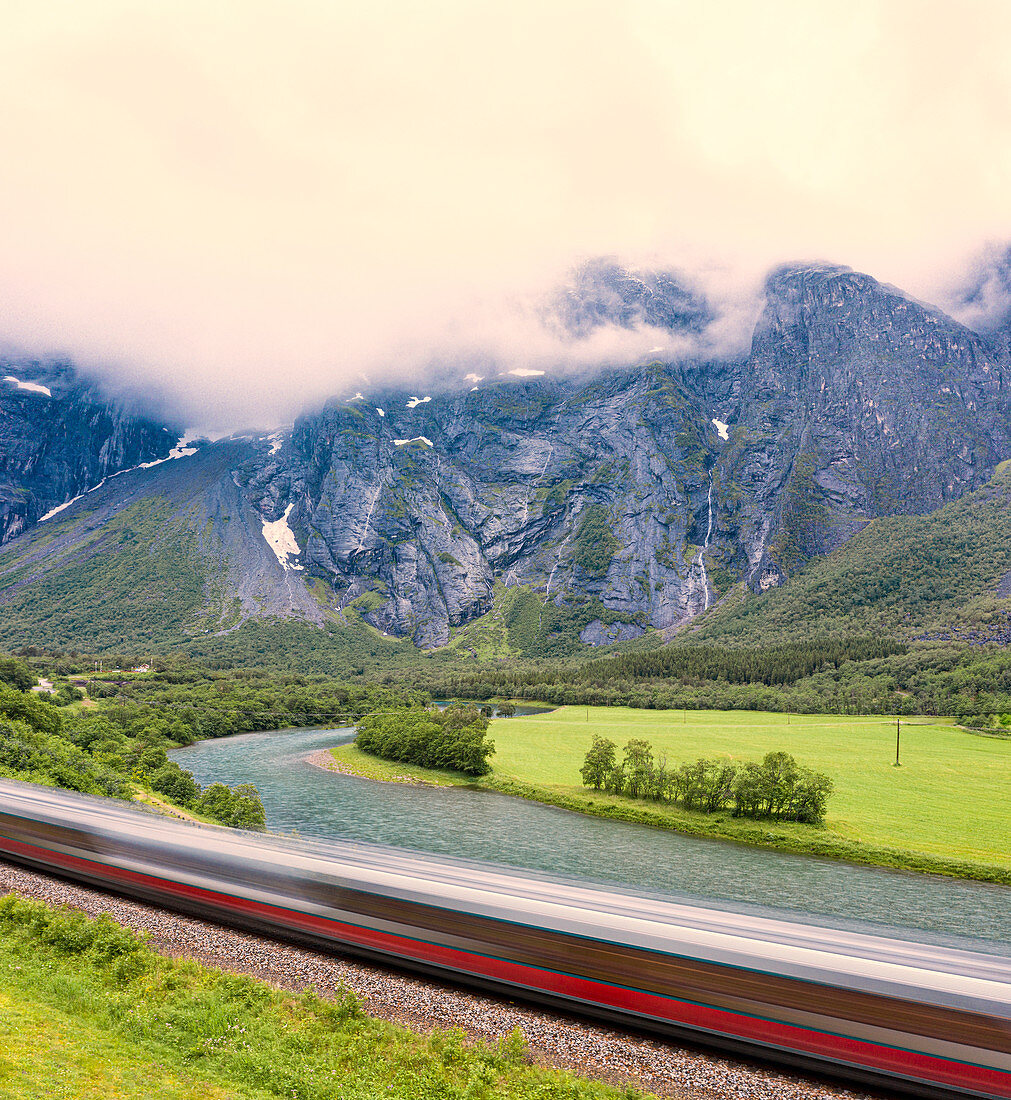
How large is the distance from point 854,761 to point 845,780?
26.0 feet

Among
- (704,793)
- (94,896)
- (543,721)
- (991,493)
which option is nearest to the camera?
(94,896)

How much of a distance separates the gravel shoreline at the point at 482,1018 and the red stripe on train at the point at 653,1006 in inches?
15.3

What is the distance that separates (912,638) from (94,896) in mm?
145695

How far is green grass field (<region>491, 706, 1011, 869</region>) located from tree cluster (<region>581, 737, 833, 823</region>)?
1.23 m

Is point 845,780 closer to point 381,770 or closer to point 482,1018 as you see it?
point 381,770

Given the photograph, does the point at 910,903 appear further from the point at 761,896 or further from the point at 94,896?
the point at 94,896

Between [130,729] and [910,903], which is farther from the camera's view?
[130,729]

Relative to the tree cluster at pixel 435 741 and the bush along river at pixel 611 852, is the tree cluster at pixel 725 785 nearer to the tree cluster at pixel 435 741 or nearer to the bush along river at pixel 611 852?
the bush along river at pixel 611 852

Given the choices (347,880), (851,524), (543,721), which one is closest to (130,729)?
(543,721)

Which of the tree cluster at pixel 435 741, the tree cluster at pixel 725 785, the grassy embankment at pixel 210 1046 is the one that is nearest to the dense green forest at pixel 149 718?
the tree cluster at pixel 435 741

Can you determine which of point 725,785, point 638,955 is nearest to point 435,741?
point 725,785

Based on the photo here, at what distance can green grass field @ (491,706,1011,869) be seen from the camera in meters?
37.1

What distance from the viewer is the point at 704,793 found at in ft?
139

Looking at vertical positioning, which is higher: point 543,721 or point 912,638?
point 912,638
